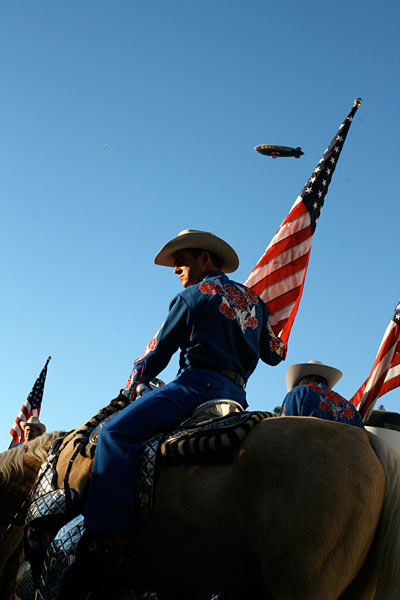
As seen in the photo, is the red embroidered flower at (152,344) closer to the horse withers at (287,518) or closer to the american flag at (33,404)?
the horse withers at (287,518)

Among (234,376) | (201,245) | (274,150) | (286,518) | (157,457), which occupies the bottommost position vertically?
(286,518)

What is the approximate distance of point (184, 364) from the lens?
4570 mm

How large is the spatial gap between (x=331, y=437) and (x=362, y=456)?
0.62ft

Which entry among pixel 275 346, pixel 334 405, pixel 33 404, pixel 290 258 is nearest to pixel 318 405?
pixel 334 405

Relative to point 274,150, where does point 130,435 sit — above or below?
below

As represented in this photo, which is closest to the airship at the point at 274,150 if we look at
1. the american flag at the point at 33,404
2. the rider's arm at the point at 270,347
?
the american flag at the point at 33,404

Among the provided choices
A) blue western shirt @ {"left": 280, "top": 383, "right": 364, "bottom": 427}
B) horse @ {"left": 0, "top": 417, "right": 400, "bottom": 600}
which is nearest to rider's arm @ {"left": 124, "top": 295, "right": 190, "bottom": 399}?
horse @ {"left": 0, "top": 417, "right": 400, "bottom": 600}

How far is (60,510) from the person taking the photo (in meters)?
4.15

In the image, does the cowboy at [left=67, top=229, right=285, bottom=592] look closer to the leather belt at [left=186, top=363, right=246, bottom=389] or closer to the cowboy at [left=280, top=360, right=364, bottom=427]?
the leather belt at [left=186, top=363, right=246, bottom=389]

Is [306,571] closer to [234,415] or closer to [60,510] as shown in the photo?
[234,415]

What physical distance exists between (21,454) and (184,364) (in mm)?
1725

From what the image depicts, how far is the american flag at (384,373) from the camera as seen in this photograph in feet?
29.2

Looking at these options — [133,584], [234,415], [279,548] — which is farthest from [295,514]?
[133,584]

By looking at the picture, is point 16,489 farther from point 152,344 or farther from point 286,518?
point 286,518
